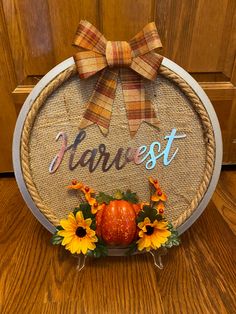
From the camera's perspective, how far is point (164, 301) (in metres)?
0.54

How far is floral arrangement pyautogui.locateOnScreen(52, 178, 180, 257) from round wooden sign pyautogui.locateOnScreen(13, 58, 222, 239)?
29 mm

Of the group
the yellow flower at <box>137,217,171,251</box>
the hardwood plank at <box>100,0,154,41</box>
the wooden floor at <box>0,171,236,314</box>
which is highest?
the hardwood plank at <box>100,0,154,41</box>

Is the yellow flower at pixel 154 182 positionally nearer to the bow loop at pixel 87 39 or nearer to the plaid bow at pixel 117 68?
the plaid bow at pixel 117 68

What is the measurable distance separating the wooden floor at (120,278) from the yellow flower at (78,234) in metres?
0.09

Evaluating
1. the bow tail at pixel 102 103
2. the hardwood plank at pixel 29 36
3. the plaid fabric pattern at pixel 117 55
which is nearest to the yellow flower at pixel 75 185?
the bow tail at pixel 102 103

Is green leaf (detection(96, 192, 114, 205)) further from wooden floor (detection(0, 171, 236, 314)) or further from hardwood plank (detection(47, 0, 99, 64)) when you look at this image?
hardwood plank (detection(47, 0, 99, 64))

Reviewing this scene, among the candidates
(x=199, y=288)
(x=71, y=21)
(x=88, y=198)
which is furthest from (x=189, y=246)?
(x=71, y=21)

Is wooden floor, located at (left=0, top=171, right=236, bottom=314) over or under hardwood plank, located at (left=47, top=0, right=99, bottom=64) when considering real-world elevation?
under

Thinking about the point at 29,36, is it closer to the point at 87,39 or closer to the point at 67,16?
the point at 67,16

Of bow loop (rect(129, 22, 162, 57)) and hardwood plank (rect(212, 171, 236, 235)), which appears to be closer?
bow loop (rect(129, 22, 162, 57))

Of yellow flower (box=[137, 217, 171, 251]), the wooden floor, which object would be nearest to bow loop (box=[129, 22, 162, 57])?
yellow flower (box=[137, 217, 171, 251])

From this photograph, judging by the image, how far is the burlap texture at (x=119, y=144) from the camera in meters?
0.54

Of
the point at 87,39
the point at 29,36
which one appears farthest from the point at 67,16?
the point at 87,39

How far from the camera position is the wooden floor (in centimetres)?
54
